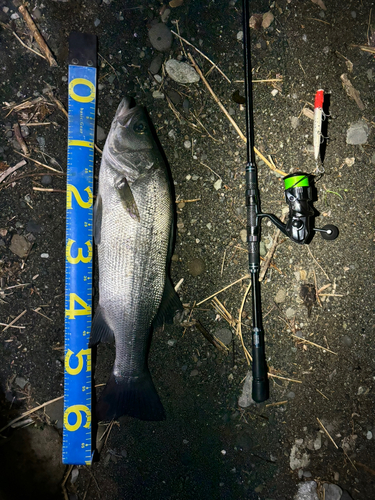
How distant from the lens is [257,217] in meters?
2.52

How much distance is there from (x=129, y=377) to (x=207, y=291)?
961 mm

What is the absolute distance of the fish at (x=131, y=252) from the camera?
2.32 meters

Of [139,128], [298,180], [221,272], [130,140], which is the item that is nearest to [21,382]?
[221,272]

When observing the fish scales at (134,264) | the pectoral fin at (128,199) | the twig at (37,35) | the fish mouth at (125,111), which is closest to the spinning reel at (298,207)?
the fish scales at (134,264)

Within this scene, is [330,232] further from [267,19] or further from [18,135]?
[18,135]

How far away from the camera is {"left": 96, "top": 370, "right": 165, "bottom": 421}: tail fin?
7.98ft

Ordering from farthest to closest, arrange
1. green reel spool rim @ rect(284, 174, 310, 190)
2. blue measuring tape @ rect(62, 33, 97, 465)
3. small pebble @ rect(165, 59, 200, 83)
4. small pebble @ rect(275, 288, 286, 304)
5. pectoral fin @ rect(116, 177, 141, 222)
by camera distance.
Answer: small pebble @ rect(275, 288, 286, 304) < small pebble @ rect(165, 59, 200, 83) < blue measuring tape @ rect(62, 33, 97, 465) < green reel spool rim @ rect(284, 174, 310, 190) < pectoral fin @ rect(116, 177, 141, 222)

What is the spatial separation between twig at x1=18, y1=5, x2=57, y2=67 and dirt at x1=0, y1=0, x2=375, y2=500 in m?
0.06

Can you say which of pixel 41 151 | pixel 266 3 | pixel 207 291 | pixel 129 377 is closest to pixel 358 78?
pixel 266 3

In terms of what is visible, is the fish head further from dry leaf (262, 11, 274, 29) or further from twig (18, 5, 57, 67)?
dry leaf (262, 11, 274, 29)

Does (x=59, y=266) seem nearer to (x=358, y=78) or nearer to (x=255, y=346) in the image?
(x=255, y=346)

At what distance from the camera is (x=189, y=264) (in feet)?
9.03

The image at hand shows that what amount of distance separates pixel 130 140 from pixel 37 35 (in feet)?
4.05

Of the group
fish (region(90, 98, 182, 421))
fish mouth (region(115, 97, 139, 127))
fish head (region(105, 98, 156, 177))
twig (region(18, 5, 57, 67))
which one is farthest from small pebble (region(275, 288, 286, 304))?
twig (region(18, 5, 57, 67))
